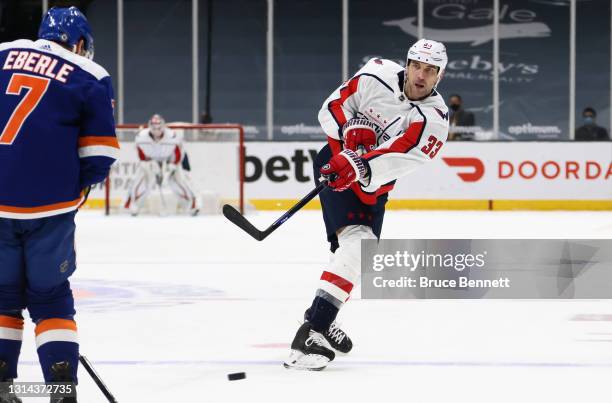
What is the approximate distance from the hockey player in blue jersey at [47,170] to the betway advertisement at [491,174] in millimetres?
9687

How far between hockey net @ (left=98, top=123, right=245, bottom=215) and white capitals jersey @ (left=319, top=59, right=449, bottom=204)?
26.3 ft

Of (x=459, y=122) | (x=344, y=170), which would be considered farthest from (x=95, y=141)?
(x=459, y=122)

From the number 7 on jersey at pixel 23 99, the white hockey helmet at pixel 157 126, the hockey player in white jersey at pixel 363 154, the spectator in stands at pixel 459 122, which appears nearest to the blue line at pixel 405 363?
the hockey player in white jersey at pixel 363 154

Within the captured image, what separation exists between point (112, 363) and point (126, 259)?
3.53 metres

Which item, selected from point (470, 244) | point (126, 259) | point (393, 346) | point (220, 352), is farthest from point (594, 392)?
point (470, 244)

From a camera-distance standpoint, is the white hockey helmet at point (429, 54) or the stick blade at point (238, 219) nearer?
the white hockey helmet at point (429, 54)

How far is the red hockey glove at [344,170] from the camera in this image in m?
3.86

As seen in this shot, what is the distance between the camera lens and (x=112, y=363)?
12.4 feet

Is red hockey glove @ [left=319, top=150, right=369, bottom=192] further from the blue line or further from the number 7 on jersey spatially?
the number 7 on jersey

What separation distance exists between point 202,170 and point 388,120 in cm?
839

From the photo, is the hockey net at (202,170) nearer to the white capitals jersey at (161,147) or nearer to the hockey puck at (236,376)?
the white capitals jersey at (161,147)

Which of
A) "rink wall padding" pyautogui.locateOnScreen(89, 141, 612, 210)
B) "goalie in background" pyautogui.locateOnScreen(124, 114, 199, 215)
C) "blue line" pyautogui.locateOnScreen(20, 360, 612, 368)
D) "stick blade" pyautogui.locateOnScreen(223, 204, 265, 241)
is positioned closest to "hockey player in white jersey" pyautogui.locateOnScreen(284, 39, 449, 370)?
"blue line" pyautogui.locateOnScreen(20, 360, 612, 368)

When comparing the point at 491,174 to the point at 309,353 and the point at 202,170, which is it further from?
the point at 309,353

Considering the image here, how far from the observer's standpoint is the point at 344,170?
12.7 feet
